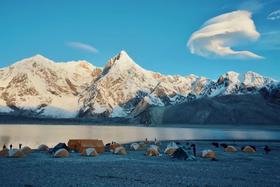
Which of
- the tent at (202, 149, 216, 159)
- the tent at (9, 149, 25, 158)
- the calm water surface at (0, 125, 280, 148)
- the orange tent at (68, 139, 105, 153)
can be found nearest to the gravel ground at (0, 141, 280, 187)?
the tent at (9, 149, 25, 158)

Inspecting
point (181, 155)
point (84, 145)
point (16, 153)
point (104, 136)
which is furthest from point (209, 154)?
point (104, 136)

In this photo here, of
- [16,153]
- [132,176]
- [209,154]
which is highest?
[16,153]

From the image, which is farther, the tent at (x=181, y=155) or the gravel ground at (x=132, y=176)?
the tent at (x=181, y=155)

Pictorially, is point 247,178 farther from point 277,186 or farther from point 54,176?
point 54,176

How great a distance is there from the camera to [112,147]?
5394cm

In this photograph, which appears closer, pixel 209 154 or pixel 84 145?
pixel 209 154

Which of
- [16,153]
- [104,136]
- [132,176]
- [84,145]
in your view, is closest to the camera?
[132,176]

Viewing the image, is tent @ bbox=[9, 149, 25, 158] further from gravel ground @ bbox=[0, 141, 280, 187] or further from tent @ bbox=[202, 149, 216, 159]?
tent @ bbox=[202, 149, 216, 159]

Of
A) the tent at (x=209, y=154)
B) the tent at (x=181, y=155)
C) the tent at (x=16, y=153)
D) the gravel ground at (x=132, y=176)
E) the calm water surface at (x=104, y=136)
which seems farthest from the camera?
the calm water surface at (x=104, y=136)

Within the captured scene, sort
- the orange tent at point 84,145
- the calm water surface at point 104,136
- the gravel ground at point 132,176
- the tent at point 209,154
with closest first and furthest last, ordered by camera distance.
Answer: the gravel ground at point 132,176, the tent at point 209,154, the orange tent at point 84,145, the calm water surface at point 104,136

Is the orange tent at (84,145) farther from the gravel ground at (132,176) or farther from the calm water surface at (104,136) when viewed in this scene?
the gravel ground at (132,176)

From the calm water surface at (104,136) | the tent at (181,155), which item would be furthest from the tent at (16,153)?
the calm water surface at (104,136)

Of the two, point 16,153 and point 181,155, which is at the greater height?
point 16,153

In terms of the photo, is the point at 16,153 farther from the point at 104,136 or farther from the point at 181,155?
the point at 104,136
